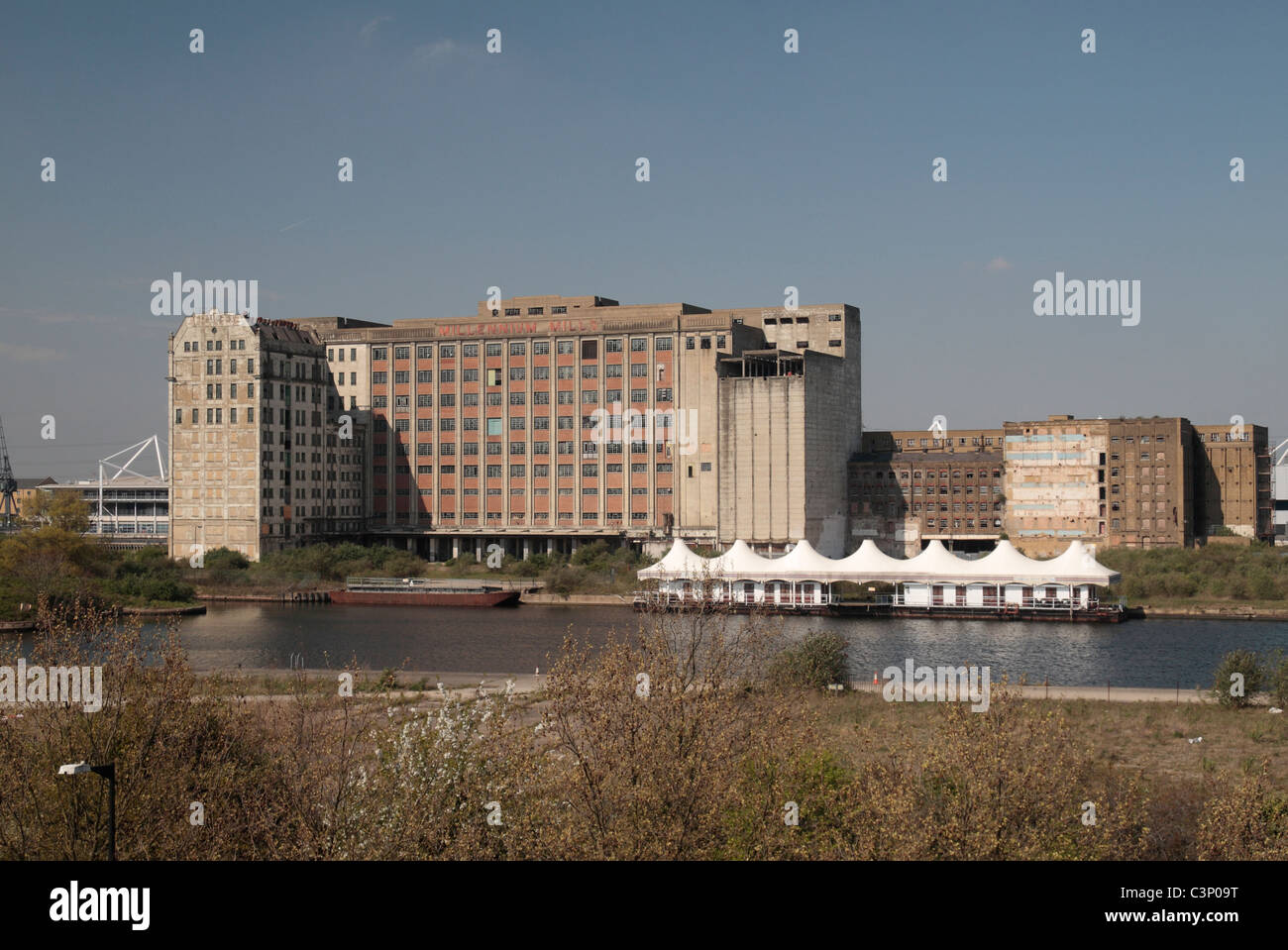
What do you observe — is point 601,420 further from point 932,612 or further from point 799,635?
point 799,635

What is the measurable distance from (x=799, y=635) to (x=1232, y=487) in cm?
7407

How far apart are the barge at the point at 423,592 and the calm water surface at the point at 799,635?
4852mm

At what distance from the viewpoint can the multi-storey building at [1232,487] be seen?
127 m

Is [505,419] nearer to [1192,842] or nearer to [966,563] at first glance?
[966,563]

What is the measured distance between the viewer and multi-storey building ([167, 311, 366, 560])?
112 meters

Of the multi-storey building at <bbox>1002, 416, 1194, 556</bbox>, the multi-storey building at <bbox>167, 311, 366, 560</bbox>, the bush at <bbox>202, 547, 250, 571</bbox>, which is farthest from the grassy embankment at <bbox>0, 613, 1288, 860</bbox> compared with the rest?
the multi-storey building at <bbox>1002, 416, 1194, 556</bbox>

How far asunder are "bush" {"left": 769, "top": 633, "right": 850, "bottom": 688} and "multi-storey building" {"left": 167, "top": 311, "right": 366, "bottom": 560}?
73714 millimetres

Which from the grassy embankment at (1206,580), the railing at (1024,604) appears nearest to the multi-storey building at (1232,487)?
the grassy embankment at (1206,580)

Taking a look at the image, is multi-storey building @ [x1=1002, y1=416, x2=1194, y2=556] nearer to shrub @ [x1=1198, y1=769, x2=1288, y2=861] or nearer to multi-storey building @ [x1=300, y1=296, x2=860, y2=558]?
multi-storey building @ [x1=300, y1=296, x2=860, y2=558]

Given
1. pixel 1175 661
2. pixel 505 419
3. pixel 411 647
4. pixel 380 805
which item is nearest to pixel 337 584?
pixel 505 419

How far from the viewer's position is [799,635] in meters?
71.8

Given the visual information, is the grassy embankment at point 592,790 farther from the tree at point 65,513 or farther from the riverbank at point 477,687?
the tree at point 65,513

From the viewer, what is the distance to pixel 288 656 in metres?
65.0
